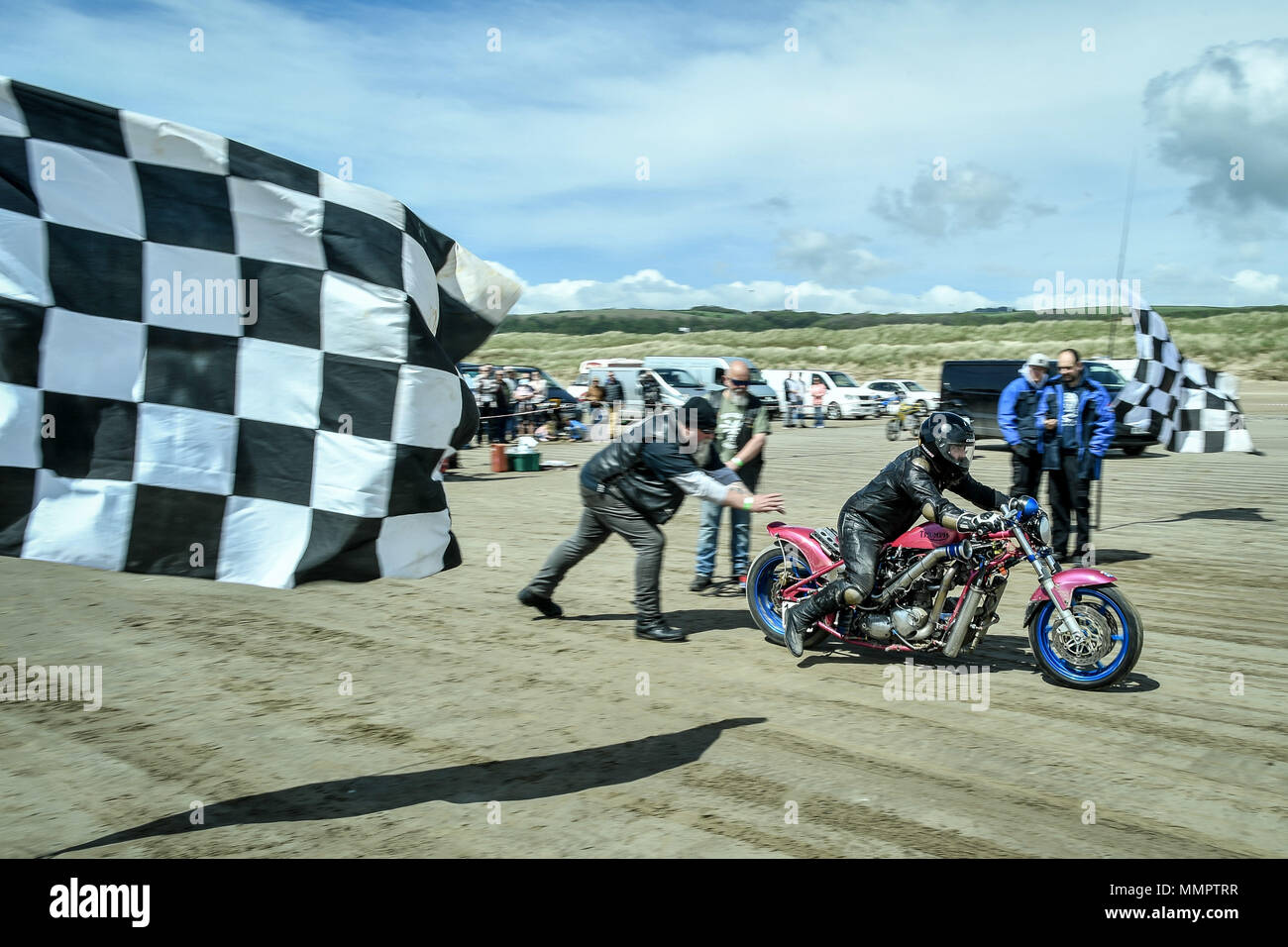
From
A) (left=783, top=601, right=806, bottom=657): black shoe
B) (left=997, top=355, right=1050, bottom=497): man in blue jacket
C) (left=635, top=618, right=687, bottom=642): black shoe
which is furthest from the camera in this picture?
(left=997, top=355, right=1050, bottom=497): man in blue jacket

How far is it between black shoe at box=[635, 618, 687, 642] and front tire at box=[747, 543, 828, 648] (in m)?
0.63

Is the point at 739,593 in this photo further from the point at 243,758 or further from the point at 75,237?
the point at 75,237

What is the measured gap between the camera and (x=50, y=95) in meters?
3.29

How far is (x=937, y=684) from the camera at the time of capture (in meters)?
6.13

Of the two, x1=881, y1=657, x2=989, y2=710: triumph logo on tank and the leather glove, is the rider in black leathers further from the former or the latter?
x1=881, y1=657, x2=989, y2=710: triumph logo on tank

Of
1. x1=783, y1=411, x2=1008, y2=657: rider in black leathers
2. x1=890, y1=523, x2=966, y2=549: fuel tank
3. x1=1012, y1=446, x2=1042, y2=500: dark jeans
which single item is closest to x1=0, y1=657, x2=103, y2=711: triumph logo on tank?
x1=783, y1=411, x2=1008, y2=657: rider in black leathers

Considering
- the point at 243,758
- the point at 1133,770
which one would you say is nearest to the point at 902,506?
the point at 1133,770

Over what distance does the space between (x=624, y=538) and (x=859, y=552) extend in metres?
1.79

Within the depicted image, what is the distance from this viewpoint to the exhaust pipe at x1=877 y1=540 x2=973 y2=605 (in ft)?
20.5

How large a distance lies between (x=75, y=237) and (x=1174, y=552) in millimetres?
10282

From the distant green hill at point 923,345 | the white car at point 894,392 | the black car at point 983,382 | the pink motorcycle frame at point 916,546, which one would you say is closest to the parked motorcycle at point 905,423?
the black car at point 983,382

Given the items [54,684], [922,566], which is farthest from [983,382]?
[54,684]

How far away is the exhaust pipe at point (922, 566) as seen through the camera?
20.5 ft

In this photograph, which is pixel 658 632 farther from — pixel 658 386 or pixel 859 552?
pixel 658 386
